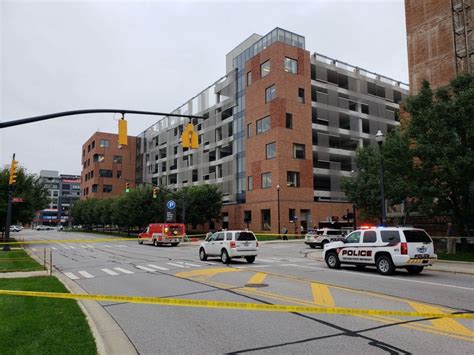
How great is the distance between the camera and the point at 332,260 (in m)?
18.5

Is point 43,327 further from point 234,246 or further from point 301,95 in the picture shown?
point 301,95

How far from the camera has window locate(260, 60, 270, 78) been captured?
184 feet

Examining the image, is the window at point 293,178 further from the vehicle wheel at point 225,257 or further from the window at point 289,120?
the vehicle wheel at point 225,257

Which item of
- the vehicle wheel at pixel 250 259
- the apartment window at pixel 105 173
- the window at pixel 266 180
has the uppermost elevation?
the apartment window at pixel 105 173

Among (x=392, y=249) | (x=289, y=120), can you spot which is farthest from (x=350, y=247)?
(x=289, y=120)

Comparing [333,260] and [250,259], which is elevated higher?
[333,260]

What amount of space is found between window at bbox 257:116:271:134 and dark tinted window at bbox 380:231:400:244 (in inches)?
1549

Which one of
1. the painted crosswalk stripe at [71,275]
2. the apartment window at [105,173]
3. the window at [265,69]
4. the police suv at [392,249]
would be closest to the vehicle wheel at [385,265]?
the police suv at [392,249]

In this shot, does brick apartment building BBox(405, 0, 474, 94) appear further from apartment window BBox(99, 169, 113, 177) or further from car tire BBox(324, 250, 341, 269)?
apartment window BBox(99, 169, 113, 177)

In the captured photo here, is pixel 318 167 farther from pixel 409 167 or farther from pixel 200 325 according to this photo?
pixel 200 325

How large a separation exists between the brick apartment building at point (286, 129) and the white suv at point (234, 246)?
28647 millimetres

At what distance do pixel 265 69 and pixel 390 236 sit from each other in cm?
4423

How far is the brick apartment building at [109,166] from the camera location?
105m

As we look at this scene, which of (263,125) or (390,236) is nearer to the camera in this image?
(390,236)
